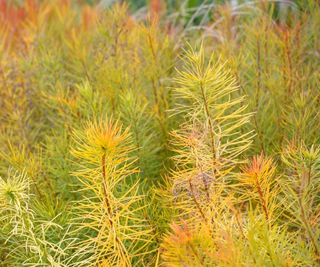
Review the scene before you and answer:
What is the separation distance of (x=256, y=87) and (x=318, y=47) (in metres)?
0.24

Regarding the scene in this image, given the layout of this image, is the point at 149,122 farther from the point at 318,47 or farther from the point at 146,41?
the point at 318,47

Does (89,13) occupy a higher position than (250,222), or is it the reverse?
(250,222)

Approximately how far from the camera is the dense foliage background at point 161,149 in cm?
84

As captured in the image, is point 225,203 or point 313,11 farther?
point 313,11

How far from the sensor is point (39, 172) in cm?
112

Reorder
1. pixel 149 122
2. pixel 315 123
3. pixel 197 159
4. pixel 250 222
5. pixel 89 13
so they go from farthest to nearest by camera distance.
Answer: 1. pixel 89 13
2. pixel 149 122
3. pixel 315 123
4. pixel 197 159
5. pixel 250 222

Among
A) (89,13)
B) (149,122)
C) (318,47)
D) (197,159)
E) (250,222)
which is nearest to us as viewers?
(250,222)

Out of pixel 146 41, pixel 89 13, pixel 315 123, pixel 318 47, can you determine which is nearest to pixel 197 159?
pixel 315 123

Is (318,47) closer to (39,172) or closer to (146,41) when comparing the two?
(146,41)

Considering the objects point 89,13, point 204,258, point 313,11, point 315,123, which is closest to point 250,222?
point 204,258

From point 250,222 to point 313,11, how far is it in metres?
0.72

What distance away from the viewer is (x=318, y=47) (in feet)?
4.40

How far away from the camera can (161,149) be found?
3.98 ft

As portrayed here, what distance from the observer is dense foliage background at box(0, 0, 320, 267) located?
838 millimetres
